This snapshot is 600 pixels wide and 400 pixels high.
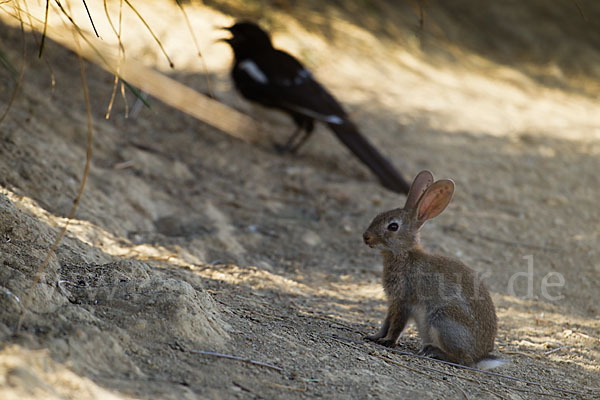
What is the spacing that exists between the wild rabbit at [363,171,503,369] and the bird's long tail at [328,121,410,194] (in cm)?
226

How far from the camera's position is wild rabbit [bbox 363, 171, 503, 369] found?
3.37m

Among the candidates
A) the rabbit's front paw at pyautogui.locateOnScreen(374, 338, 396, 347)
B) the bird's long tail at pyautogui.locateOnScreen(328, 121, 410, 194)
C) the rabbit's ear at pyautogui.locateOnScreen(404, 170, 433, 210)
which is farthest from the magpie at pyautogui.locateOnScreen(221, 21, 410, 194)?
the rabbit's front paw at pyautogui.locateOnScreen(374, 338, 396, 347)

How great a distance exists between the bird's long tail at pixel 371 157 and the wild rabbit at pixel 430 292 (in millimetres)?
2257

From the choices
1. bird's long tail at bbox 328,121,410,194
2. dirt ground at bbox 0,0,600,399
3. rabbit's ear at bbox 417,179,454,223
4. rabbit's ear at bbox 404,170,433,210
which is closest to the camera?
dirt ground at bbox 0,0,600,399

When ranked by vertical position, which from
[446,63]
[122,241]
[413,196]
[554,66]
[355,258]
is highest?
[554,66]

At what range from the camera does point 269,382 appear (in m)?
2.45

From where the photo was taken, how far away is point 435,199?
384cm

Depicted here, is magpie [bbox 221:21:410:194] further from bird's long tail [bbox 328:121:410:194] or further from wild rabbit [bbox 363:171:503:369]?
wild rabbit [bbox 363:171:503:369]

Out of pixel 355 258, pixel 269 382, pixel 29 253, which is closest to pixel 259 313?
pixel 269 382

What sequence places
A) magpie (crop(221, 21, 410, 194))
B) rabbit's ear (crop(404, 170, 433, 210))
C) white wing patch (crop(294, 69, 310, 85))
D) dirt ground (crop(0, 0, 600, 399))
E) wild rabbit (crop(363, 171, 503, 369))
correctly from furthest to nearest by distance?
1. white wing patch (crop(294, 69, 310, 85))
2. magpie (crop(221, 21, 410, 194))
3. rabbit's ear (crop(404, 170, 433, 210))
4. wild rabbit (crop(363, 171, 503, 369))
5. dirt ground (crop(0, 0, 600, 399))

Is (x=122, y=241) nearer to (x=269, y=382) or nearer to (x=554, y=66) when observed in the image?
(x=269, y=382)

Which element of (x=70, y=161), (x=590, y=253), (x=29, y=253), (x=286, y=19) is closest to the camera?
(x=29, y=253)

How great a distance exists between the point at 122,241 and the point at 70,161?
1.04m

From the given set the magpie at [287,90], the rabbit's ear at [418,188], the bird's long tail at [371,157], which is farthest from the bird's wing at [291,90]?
the rabbit's ear at [418,188]
